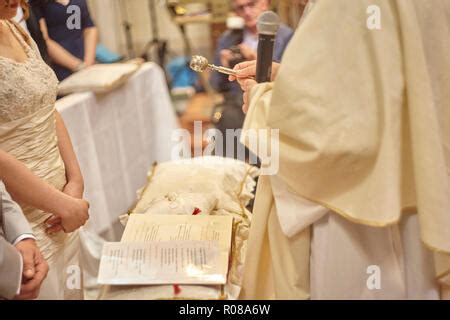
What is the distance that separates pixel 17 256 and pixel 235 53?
0.69 meters

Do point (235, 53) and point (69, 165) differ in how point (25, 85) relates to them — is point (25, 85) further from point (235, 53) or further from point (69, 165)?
point (235, 53)

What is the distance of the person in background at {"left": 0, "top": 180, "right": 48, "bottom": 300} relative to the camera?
887 millimetres

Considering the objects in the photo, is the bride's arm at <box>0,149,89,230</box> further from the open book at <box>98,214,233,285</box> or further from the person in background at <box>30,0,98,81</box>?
the person in background at <box>30,0,98,81</box>

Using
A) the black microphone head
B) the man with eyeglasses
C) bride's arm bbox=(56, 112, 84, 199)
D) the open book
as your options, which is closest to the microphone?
the black microphone head

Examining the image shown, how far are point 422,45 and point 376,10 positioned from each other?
0.09 metres

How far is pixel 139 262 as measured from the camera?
1009 millimetres

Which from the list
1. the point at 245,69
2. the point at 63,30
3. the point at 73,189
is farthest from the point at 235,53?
the point at 73,189

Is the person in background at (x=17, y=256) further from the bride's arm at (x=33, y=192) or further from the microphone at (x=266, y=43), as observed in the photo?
the microphone at (x=266, y=43)

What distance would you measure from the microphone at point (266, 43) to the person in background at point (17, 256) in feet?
1.65

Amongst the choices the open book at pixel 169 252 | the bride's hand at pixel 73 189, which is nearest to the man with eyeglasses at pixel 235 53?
the open book at pixel 169 252

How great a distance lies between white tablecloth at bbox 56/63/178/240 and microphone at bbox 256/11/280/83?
447 mm

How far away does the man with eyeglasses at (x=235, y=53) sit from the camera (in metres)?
1.24

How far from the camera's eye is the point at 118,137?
5.56ft

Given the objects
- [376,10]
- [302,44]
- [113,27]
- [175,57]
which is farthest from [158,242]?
[175,57]
